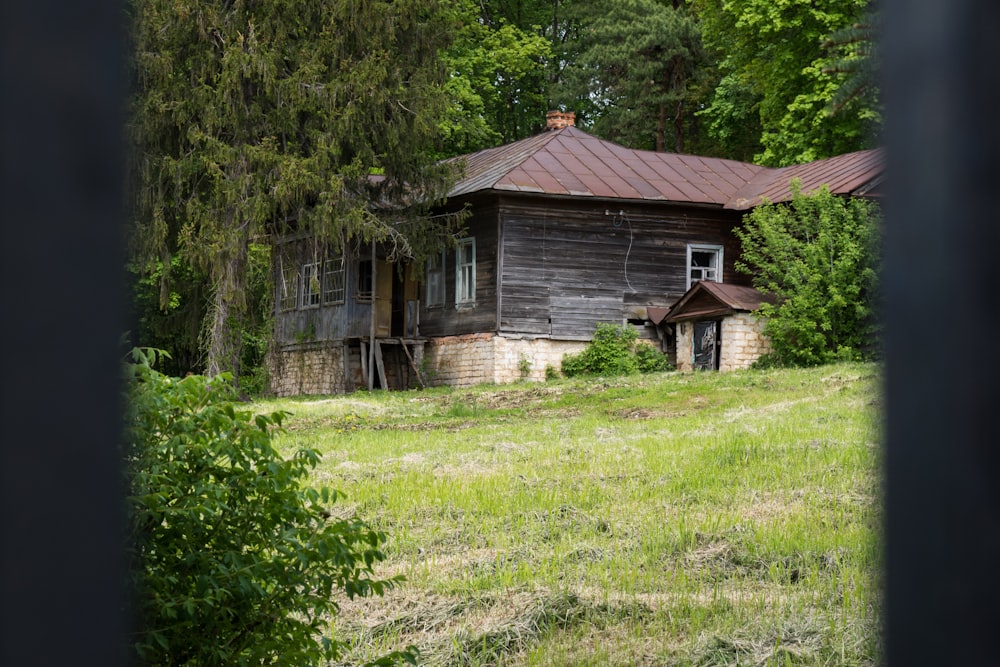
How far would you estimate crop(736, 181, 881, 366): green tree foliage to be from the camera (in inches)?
912

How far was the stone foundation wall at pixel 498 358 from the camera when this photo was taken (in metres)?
26.2

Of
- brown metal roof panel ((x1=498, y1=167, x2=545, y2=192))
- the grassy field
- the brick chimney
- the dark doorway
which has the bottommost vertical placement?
the grassy field

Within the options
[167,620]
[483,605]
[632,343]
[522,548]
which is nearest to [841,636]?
[483,605]

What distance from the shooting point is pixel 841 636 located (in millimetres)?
6148

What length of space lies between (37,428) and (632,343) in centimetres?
2573

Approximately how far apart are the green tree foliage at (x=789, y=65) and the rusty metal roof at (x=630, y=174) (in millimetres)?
3042

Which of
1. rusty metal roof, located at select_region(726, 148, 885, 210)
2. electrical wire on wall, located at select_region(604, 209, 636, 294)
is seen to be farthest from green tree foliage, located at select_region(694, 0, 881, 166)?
electrical wire on wall, located at select_region(604, 209, 636, 294)

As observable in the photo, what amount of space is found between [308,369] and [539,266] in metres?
7.62

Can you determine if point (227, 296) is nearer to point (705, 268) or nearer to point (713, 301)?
point (713, 301)

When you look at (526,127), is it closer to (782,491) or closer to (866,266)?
(866,266)

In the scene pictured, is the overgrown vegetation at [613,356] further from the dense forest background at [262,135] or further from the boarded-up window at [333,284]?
the boarded-up window at [333,284]

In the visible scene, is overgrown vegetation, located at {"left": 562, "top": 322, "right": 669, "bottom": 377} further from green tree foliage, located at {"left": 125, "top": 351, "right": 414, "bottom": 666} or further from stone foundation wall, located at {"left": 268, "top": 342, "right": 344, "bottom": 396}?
green tree foliage, located at {"left": 125, "top": 351, "right": 414, "bottom": 666}

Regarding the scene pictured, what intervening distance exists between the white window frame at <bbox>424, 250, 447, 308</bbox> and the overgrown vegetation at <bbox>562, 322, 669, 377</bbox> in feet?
11.7

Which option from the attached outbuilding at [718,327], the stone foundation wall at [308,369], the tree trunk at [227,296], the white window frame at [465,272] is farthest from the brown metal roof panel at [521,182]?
the stone foundation wall at [308,369]
